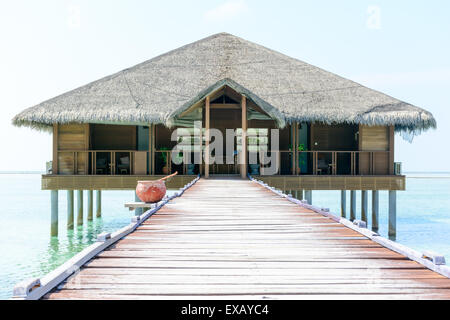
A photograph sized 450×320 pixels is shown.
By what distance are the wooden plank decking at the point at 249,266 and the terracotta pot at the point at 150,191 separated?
88.6 inches

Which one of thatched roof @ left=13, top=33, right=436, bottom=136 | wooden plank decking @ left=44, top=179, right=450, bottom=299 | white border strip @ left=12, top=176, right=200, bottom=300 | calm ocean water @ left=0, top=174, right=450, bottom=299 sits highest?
thatched roof @ left=13, top=33, right=436, bottom=136

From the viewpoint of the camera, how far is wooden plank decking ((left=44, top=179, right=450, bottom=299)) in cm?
260

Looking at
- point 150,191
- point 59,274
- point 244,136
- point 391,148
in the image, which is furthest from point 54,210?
point 59,274

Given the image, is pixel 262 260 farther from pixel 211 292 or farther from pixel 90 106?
pixel 90 106

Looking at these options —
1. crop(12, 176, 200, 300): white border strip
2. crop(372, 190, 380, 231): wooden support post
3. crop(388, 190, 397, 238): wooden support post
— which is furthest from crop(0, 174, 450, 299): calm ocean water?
crop(12, 176, 200, 300): white border strip

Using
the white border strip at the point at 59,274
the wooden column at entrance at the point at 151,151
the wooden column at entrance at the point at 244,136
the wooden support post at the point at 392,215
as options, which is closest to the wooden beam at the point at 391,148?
the wooden support post at the point at 392,215

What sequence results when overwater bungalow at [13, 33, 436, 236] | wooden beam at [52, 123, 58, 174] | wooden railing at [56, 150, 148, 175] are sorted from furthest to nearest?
1. wooden beam at [52, 123, 58, 174]
2. wooden railing at [56, 150, 148, 175]
3. overwater bungalow at [13, 33, 436, 236]

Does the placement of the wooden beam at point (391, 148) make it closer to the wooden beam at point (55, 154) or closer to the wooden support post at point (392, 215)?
the wooden support post at point (392, 215)

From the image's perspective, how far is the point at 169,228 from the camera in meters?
4.68

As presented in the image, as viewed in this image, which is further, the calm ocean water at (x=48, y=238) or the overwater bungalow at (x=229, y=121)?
the overwater bungalow at (x=229, y=121)

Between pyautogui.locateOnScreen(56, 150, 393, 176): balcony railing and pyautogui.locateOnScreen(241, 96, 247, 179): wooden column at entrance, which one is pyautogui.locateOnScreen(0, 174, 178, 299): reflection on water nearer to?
pyautogui.locateOnScreen(56, 150, 393, 176): balcony railing

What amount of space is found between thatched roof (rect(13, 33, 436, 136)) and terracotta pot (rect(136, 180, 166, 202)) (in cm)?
442

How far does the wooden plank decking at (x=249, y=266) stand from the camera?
8.53ft

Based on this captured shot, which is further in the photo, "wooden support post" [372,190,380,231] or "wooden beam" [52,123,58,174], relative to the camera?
"wooden support post" [372,190,380,231]
